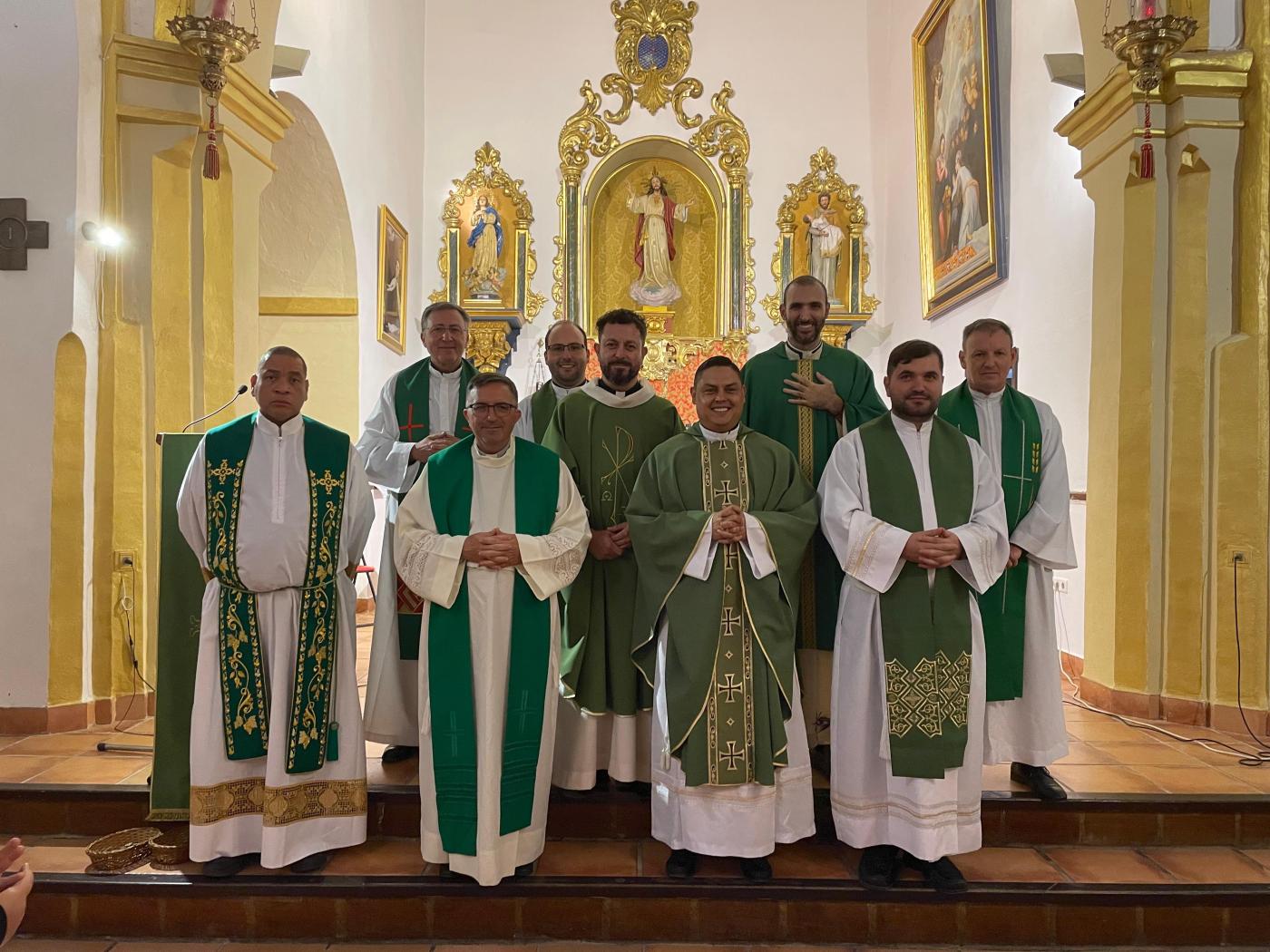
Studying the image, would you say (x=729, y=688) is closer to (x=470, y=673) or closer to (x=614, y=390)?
(x=470, y=673)

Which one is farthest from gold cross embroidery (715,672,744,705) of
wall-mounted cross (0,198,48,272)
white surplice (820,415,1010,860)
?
wall-mounted cross (0,198,48,272)

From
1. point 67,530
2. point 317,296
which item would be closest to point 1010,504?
point 67,530

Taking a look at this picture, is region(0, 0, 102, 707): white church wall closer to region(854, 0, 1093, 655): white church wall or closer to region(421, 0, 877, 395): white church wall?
region(854, 0, 1093, 655): white church wall

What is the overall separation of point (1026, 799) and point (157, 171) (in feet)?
16.6

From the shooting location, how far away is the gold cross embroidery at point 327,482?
10.7 ft

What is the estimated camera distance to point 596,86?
35.3ft

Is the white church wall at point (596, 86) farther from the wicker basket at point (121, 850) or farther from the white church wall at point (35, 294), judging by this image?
the wicker basket at point (121, 850)

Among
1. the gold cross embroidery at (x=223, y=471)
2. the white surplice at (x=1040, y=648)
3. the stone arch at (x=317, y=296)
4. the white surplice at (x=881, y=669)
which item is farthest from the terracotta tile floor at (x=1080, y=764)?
the stone arch at (x=317, y=296)

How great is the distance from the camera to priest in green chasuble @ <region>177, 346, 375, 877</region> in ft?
10.3

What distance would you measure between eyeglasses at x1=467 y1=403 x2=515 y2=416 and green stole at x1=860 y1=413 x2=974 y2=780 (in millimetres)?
1318

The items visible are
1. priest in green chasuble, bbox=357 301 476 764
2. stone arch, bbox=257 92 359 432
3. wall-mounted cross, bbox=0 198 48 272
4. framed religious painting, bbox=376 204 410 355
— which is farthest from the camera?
framed religious painting, bbox=376 204 410 355

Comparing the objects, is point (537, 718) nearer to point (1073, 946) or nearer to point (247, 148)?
point (1073, 946)

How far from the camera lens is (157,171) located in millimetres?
4598

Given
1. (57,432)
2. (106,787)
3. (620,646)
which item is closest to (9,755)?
(106,787)
